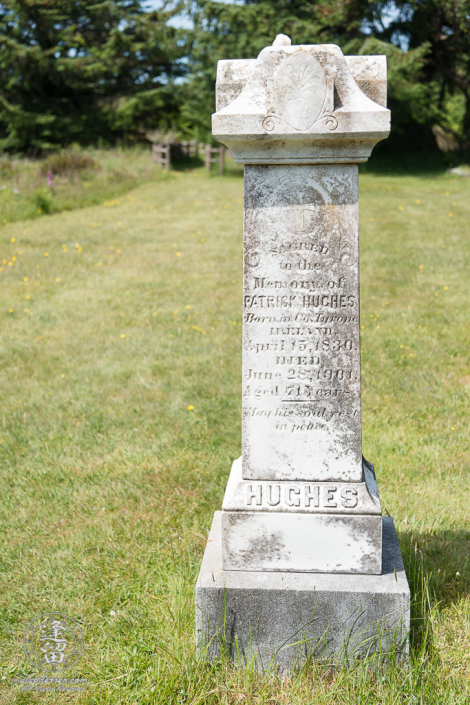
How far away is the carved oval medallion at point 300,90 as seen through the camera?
2182 mm

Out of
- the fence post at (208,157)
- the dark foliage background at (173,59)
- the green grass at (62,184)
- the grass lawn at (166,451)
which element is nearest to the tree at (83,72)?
the dark foliage background at (173,59)

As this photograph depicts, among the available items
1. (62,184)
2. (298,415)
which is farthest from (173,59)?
(298,415)

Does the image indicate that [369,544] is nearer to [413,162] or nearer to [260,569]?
[260,569]

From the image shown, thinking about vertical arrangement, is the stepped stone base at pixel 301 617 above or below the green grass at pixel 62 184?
above

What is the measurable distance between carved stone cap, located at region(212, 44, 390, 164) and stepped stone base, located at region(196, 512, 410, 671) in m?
1.69

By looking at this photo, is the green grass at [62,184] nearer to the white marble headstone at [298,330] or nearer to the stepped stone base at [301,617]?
the white marble headstone at [298,330]

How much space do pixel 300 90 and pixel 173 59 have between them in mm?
27418

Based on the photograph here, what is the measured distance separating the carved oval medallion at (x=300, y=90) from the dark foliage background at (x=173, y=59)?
18.2 m

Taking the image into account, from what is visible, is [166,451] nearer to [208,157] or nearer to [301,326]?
[301,326]

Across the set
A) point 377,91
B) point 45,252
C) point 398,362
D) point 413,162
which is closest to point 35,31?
point 413,162

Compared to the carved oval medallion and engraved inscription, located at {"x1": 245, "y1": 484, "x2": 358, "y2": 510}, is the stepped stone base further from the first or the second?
the carved oval medallion

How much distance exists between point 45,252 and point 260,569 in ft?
28.6

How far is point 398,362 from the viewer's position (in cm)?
573

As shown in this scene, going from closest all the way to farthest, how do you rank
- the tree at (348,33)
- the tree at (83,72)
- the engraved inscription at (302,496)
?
the engraved inscription at (302,496) < the tree at (348,33) < the tree at (83,72)
